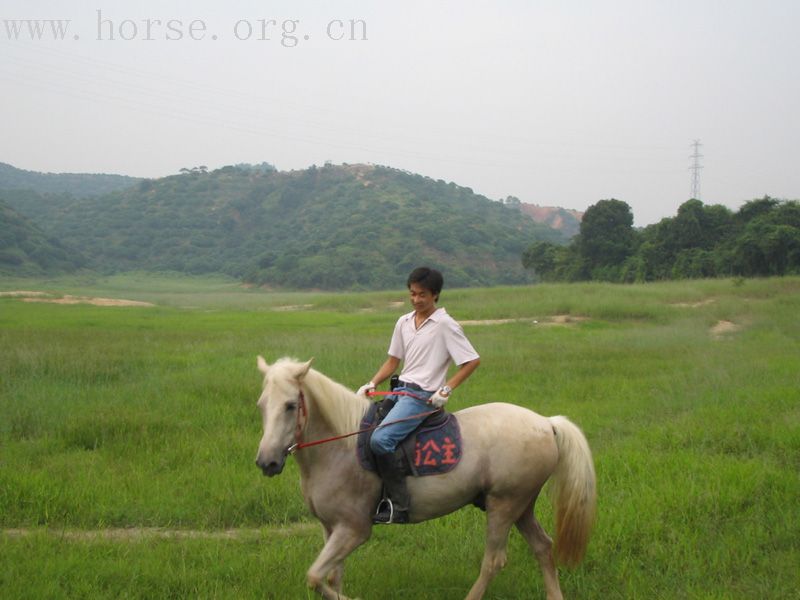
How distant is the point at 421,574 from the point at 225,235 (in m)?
81.8

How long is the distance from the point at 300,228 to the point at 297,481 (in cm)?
7833

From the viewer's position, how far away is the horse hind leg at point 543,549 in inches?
180

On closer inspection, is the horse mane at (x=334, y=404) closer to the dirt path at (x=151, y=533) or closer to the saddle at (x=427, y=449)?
the saddle at (x=427, y=449)

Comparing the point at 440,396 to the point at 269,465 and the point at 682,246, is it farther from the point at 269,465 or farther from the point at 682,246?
the point at 682,246

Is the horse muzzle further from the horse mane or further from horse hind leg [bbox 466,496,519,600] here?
horse hind leg [bbox 466,496,519,600]

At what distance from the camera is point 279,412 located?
4.09 m

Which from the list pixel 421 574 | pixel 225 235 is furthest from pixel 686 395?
pixel 225 235

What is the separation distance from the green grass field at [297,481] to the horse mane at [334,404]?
1067 mm

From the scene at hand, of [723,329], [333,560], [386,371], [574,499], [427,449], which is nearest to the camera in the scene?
[333,560]

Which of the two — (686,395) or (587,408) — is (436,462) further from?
(686,395)

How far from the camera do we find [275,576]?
15.6 feet

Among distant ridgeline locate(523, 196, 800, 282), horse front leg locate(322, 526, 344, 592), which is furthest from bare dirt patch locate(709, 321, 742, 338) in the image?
horse front leg locate(322, 526, 344, 592)

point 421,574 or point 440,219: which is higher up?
point 440,219

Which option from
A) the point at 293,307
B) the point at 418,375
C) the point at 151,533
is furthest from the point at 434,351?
the point at 293,307
